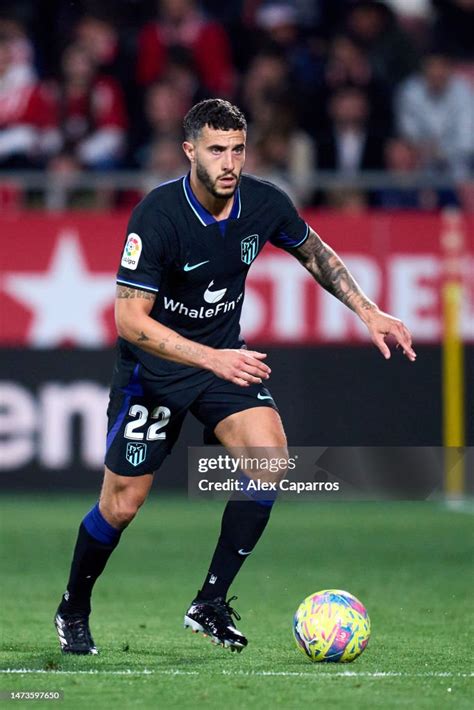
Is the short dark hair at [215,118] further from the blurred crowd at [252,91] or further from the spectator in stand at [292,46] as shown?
the spectator in stand at [292,46]

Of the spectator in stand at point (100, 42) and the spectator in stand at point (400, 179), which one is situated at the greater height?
the spectator in stand at point (100, 42)

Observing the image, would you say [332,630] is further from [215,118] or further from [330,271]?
[215,118]

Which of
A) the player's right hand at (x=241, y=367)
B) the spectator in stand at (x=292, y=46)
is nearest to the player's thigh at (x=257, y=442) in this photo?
the player's right hand at (x=241, y=367)

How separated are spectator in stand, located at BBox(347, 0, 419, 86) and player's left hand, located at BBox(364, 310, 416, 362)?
8.95m

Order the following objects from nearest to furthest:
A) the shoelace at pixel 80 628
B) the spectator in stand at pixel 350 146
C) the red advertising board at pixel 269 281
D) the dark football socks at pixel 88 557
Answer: the shoelace at pixel 80 628
the dark football socks at pixel 88 557
the red advertising board at pixel 269 281
the spectator in stand at pixel 350 146

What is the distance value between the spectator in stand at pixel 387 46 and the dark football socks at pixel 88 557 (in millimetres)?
9449

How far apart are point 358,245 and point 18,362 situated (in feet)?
10.3

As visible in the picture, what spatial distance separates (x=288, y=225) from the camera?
7379 mm

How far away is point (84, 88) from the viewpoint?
14.3 metres

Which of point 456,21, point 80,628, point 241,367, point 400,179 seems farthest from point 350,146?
point 241,367

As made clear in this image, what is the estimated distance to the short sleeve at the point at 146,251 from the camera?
22.5 feet

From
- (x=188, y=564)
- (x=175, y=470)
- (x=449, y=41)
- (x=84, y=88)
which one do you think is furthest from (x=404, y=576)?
(x=449, y=41)

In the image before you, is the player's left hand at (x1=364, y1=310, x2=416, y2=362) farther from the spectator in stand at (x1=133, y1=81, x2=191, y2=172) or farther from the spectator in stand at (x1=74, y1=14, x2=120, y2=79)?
the spectator in stand at (x1=74, y1=14, x2=120, y2=79)

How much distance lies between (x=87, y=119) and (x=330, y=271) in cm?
741
